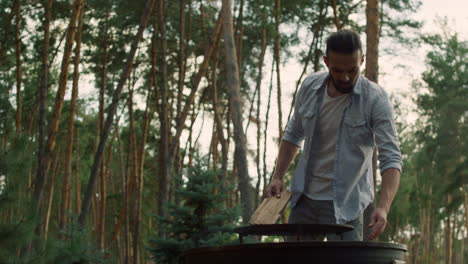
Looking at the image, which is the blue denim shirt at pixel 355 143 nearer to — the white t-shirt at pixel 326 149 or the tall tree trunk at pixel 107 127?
the white t-shirt at pixel 326 149

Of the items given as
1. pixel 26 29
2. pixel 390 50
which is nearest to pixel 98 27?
pixel 26 29

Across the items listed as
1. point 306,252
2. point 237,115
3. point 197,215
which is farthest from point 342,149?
point 237,115

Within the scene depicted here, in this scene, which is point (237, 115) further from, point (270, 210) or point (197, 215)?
point (270, 210)

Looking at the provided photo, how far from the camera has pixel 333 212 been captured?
2480mm

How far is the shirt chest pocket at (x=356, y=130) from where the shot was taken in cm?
248

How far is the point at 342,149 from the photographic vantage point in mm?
2473

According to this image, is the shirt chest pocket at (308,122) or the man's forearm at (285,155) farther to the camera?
the man's forearm at (285,155)

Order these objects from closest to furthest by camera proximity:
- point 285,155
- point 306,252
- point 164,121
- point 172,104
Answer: point 306,252, point 285,155, point 164,121, point 172,104

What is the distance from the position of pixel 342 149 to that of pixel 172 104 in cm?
1624

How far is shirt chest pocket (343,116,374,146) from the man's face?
11 centimetres

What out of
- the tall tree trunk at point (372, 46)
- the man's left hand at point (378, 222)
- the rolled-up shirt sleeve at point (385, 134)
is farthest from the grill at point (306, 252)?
the tall tree trunk at point (372, 46)

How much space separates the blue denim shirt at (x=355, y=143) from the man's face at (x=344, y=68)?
0.21 ft

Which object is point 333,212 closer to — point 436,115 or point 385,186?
point 385,186

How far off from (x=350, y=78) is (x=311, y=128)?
0.27 m
